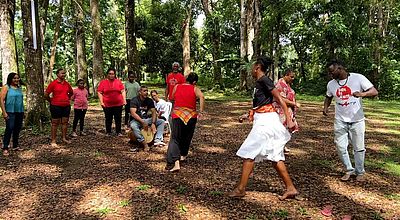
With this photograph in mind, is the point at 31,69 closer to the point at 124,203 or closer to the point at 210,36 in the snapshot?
the point at 124,203

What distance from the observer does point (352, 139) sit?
19.0ft

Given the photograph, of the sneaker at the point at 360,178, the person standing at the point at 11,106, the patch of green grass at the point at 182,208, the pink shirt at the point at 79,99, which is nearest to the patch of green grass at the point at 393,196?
the sneaker at the point at 360,178

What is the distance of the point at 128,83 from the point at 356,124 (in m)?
6.38

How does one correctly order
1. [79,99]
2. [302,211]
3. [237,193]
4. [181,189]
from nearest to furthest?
[302,211] < [237,193] < [181,189] < [79,99]

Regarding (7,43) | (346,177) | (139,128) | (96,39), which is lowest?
(346,177)

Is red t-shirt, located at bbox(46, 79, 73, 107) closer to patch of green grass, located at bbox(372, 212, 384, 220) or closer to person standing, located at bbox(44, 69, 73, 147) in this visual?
person standing, located at bbox(44, 69, 73, 147)

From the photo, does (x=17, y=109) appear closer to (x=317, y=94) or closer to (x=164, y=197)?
(x=164, y=197)

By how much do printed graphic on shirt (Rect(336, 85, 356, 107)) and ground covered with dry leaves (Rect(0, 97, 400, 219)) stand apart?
4.07 feet

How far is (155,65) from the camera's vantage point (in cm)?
3278

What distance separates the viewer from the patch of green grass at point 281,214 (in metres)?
4.53

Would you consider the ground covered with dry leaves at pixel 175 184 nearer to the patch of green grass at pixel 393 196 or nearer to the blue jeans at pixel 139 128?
the patch of green grass at pixel 393 196

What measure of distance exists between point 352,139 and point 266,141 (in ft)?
5.95

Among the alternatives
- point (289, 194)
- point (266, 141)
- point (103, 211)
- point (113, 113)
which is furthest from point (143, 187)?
point (113, 113)

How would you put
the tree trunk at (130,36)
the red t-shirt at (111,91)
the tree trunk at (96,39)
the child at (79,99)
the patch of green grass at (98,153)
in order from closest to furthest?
1. the patch of green grass at (98,153)
2. the red t-shirt at (111,91)
3. the child at (79,99)
4. the tree trunk at (130,36)
5. the tree trunk at (96,39)
